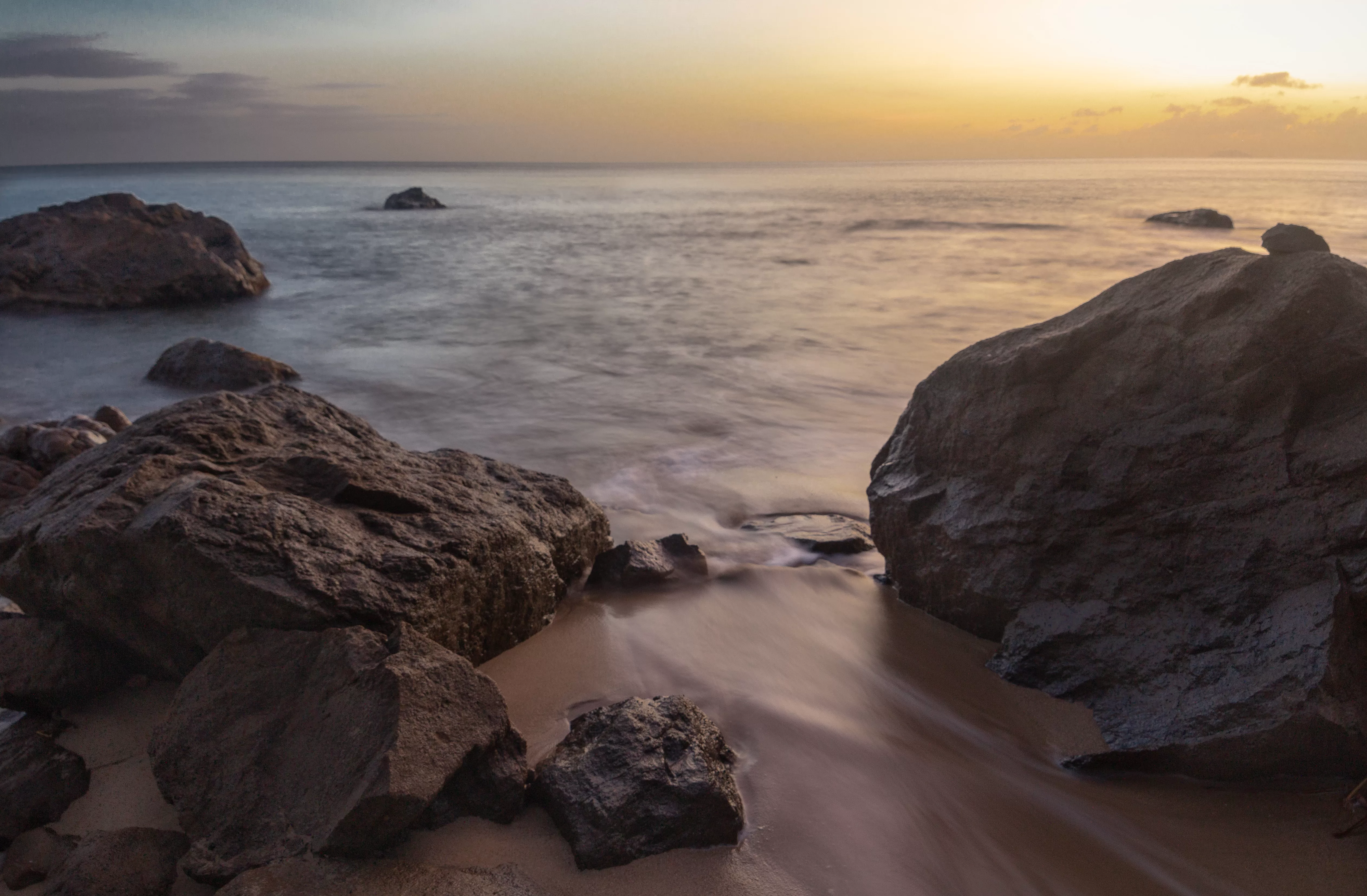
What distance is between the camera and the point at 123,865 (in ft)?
6.41

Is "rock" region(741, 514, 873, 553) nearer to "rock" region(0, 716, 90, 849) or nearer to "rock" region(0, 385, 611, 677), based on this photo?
"rock" region(0, 385, 611, 677)

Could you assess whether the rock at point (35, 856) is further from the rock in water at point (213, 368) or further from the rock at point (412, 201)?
the rock at point (412, 201)

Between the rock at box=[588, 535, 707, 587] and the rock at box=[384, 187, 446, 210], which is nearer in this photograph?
the rock at box=[588, 535, 707, 587]

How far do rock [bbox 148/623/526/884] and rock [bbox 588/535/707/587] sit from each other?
1367 mm

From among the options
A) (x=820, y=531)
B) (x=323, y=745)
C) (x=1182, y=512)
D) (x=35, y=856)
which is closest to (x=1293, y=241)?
(x=1182, y=512)

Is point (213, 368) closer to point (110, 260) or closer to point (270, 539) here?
point (270, 539)

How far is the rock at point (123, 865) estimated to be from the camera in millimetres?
1914

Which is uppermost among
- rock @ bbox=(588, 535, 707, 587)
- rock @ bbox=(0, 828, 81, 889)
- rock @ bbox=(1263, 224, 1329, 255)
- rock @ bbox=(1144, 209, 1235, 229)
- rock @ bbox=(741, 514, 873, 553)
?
rock @ bbox=(1144, 209, 1235, 229)

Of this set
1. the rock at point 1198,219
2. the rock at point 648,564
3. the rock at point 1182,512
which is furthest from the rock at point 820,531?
the rock at point 1198,219

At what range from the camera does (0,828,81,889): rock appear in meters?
2.00

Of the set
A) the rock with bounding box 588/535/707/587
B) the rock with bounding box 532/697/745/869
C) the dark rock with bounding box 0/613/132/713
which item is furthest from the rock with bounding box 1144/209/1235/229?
the dark rock with bounding box 0/613/132/713

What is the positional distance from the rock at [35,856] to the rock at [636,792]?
120 centimetres

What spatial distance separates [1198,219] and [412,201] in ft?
111

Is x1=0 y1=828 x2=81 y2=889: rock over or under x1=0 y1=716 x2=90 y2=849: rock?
under
